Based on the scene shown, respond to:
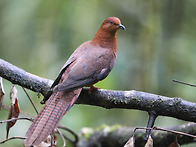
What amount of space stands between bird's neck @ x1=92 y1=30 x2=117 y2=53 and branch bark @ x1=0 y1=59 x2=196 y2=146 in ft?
2.96

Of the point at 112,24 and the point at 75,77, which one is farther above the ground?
the point at 112,24

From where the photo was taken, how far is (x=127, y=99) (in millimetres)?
3039

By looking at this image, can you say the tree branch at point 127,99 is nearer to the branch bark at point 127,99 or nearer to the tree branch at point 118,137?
the branch bark at point 127,99

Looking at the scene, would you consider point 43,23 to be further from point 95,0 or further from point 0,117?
point 0,117

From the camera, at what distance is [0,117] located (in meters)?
5.12

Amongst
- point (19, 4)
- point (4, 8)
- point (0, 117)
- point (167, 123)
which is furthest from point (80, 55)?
point (4, 8)

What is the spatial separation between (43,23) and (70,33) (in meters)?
0.51

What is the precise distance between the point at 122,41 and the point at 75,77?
150 inches

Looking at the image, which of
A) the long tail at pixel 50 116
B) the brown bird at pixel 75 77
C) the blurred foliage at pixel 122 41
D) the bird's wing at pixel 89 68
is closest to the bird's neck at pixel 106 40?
the brown bird at pixel 75 77

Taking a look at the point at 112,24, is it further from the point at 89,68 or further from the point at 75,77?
the point at 75,77

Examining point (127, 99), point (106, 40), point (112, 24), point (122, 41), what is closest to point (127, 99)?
point (127, 99)

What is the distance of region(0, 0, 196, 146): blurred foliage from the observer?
20.6 ft

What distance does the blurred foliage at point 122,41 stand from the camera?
6.28 m

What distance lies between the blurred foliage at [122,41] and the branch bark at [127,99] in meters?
2.57
